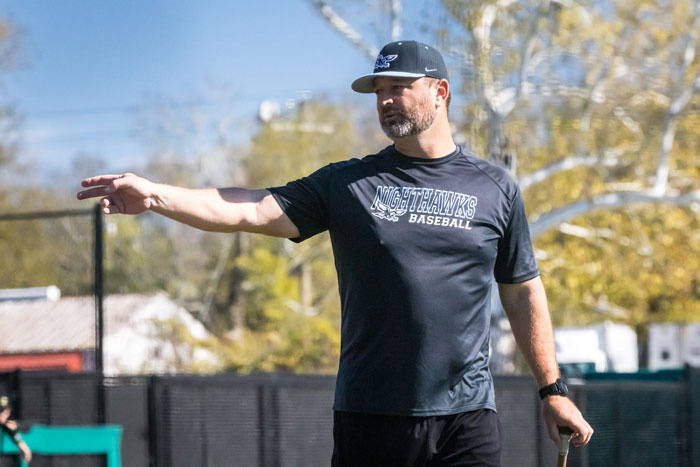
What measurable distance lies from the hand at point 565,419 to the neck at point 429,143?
3.19 feet

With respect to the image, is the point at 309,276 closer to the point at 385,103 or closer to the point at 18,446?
the point at 18,446

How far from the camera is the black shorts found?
11.3ft

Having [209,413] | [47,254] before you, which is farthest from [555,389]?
[47,254]

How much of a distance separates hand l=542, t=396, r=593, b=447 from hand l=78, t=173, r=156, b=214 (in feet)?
5.21

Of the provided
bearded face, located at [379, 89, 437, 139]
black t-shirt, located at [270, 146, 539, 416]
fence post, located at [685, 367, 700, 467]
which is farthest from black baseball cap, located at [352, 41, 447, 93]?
fence post, located at [685, 367, 700, 467]

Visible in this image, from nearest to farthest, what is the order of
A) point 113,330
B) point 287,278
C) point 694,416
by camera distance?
point 694,416 → point 287,278 → point 113,330

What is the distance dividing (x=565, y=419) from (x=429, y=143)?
42.7 inches

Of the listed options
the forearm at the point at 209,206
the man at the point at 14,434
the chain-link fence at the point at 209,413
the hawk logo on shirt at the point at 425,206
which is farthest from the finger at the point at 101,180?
the chain-link fence at the point at 209,413

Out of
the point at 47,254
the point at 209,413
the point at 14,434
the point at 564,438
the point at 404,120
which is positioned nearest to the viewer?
the point at 404,120

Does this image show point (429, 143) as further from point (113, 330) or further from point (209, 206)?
point (113, 330)

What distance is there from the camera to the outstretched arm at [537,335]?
12.3 feet

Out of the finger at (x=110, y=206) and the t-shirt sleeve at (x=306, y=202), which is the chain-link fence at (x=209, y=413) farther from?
the finger at (x=110, y=206)

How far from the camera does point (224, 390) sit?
8797 millimetres

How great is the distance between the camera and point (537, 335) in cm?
377
